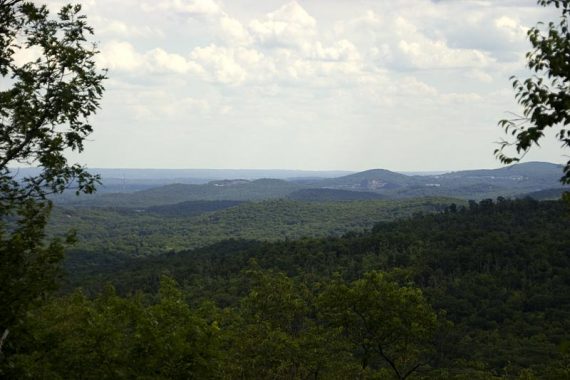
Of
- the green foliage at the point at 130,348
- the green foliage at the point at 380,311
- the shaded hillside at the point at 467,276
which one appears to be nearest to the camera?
the green foliage at the point at 130,348

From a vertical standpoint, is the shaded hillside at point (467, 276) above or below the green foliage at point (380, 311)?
below

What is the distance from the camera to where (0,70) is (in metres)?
18.3

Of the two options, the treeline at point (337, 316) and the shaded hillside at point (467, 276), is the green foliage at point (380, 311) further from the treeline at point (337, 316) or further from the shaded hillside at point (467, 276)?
the shaded hillside at point (467, 276)

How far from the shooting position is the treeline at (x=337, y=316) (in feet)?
86.4

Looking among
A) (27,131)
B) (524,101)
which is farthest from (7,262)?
(524,101)

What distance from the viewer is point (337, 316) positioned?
40.2 m

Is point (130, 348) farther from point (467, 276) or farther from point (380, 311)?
point (467, 276)

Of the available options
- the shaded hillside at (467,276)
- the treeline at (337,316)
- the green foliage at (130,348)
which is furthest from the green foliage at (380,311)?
the shaded hillside at (467,276)

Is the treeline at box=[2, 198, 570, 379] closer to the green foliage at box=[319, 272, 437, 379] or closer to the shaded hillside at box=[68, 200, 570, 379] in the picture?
the green foliage at box=[319, 272, 437, 379]

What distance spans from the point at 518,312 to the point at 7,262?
12344 centimetres

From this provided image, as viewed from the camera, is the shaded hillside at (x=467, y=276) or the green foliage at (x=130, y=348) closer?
the green foliage at (x=130, y=348)

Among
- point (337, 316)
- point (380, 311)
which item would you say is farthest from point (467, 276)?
point (337, 316)

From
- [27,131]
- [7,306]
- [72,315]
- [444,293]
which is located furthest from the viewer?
[444,293]

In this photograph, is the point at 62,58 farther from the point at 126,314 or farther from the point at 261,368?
the point at 261,368
